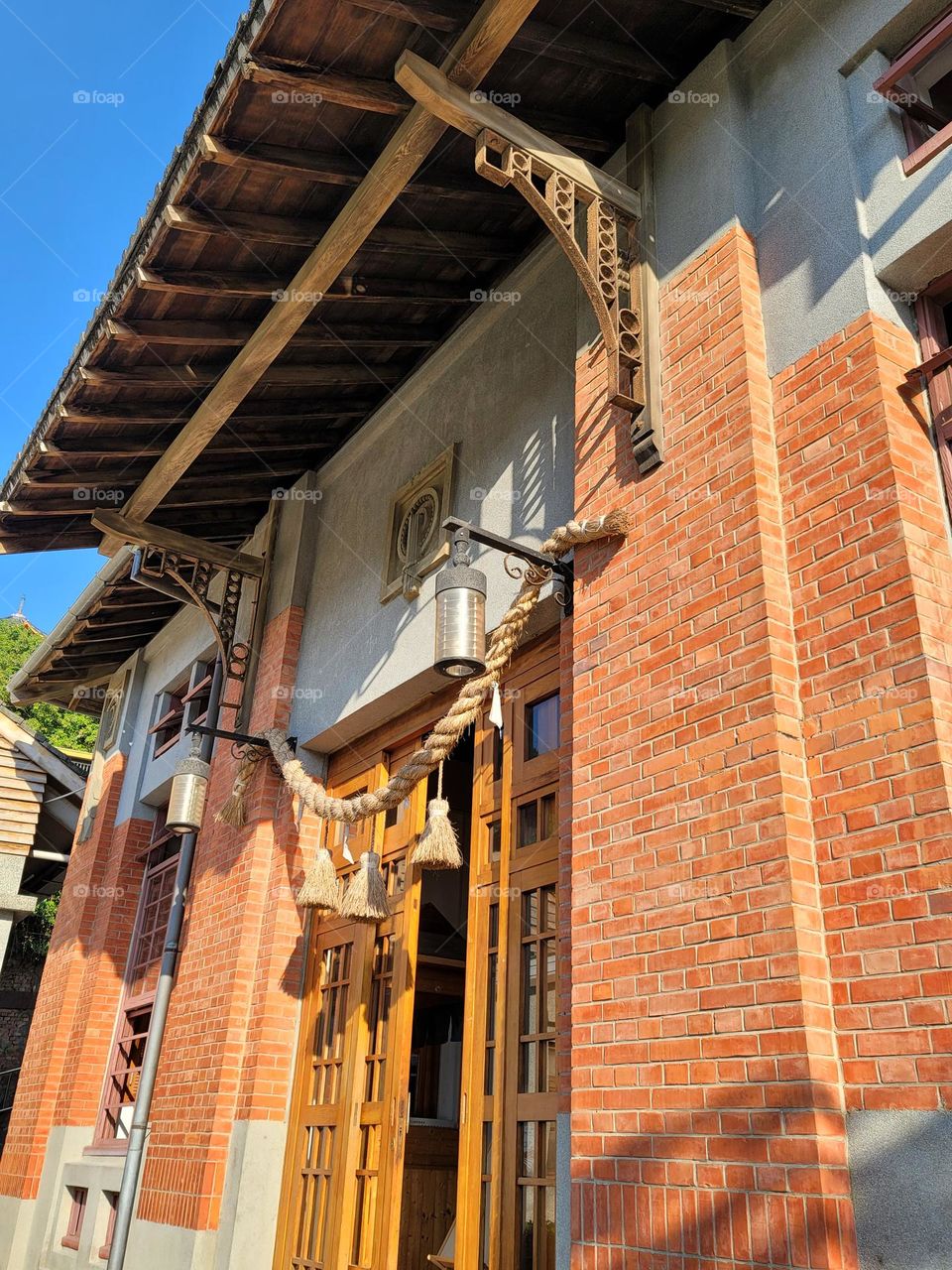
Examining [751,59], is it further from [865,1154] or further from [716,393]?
[865,1154]

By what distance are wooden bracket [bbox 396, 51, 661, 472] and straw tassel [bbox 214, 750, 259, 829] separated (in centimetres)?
423

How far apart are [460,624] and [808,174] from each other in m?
2.45

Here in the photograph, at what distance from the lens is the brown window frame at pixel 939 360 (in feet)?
12.8

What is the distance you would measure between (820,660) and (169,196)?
14.3ft

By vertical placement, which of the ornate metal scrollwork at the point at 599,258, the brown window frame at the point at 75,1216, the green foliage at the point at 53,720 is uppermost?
the green foliage at the point at 53,720

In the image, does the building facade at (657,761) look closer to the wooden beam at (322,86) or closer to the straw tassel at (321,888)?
the wooden beam at (322,86)

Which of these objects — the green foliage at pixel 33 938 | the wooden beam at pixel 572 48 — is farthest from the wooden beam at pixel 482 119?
the green foliage at pixel 33 938

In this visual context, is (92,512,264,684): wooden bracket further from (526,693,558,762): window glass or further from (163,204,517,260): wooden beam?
(526,693,558,762): window glass

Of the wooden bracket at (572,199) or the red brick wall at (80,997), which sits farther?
the red brick wall at (80,997)

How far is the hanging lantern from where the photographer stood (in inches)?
187

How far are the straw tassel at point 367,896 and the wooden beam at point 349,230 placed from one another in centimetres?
322

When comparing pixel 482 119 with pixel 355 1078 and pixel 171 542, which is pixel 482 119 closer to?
pixel 171 542

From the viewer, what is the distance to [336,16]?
485 centimetres

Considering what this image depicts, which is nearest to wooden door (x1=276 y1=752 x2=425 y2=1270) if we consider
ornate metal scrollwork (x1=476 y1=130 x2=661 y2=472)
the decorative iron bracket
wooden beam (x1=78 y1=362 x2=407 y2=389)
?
the decorative iron bracket
